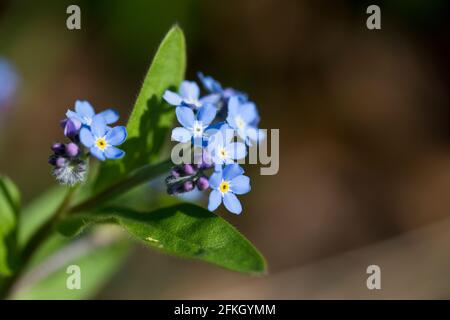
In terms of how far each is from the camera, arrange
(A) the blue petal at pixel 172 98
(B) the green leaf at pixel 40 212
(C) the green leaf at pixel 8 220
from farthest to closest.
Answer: (B) the green leaf at pixel 40 212 → (C) the green leaf at pixel 8 220 → (A) the blue petal at pixel 172 98

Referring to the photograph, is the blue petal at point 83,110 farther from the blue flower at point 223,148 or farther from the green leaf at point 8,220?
the green leaf at point 8,220

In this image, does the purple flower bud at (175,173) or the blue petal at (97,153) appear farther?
the purple flower bud at (175,173)

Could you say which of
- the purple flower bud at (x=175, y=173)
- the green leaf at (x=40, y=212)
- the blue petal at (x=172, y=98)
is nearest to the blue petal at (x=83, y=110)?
the blue petal at (x=172, y=98)

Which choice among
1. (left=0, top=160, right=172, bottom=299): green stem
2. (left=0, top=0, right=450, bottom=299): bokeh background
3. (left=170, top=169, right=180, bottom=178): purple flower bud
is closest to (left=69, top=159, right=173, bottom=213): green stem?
(left=0, top=160, right=172, bottom=299): green stem

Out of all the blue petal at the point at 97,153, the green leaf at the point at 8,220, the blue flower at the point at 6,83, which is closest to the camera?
the blue petal at the point at 97,153

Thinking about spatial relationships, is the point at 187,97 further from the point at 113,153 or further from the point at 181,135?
the point at 113,153

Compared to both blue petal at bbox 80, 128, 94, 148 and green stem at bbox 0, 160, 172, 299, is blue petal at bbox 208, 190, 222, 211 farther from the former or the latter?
blue petal at bbox 80, 128, 94, 148
